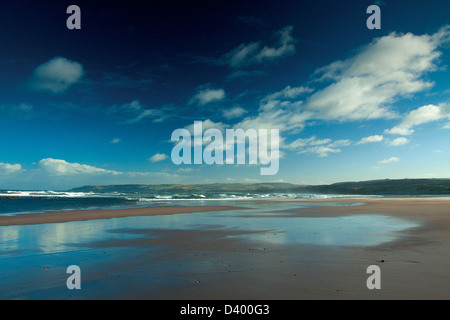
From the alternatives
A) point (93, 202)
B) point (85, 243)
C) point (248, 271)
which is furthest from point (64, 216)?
point (93, 202)

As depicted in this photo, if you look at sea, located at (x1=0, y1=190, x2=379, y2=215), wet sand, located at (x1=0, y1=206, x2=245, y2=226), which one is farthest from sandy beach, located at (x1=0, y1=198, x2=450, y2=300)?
sea, located at (x1=0, y1=190, x2=379, y2=215)

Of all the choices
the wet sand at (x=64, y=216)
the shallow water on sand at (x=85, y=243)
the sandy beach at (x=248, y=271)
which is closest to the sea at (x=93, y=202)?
the wet sand at (x=64, y=216)

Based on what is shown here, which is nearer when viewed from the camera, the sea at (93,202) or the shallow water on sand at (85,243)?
the shallow water on sand at (85,243)

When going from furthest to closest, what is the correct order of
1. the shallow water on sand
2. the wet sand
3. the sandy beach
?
the wet sand, the shallow water on sand, the sandy beach

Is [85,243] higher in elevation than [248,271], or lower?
lower

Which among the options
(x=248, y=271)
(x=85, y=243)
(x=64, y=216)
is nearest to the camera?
(x=248, y=271)

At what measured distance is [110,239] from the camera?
11.0 meters

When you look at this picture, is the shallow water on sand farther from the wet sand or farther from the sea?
the sea

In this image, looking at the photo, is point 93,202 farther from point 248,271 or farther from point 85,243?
point 248,271

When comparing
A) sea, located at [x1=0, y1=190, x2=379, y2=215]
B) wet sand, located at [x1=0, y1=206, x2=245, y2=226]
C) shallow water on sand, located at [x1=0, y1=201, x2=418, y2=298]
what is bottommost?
sea, located at [x1=0, y1=190, x2=379, y2=215]

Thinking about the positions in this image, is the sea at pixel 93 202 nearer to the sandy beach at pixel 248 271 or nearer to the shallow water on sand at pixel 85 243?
the shallow water on sand at pixel 85 243
